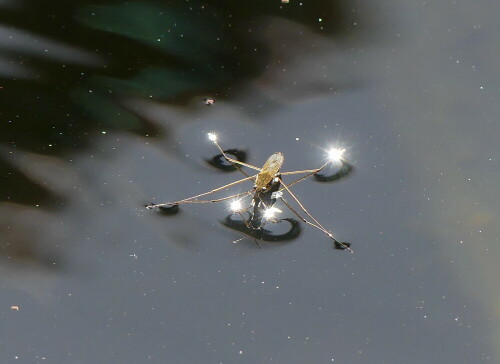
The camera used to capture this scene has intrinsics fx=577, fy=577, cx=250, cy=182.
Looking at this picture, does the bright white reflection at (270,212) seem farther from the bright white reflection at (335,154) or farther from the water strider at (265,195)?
the bright white reflection at (335,154)

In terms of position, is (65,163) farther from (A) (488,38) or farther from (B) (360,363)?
(A) (488,38)

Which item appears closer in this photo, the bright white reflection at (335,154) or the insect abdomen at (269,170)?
the insect abdomen at (269,170)

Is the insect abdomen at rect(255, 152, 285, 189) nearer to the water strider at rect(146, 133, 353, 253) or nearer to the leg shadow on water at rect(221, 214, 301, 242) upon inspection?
the water strider at rect(146, 133, 353, 253)

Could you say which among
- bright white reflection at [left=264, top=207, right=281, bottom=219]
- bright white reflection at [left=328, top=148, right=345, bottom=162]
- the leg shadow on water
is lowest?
the leg shadow on water

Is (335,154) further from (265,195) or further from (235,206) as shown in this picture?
(235,206)

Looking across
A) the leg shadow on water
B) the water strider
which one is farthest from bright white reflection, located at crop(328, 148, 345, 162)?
the leg shadow on water

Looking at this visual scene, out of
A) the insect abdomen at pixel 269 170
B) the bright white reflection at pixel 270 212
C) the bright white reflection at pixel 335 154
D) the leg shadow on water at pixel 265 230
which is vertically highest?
the bright white reflection at pixel 335 154

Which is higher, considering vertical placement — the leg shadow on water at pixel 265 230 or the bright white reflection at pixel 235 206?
the bright white reflection at pixel 235 206

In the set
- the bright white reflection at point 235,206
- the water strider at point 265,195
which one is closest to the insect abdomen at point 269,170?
the water strider at point 265,195
